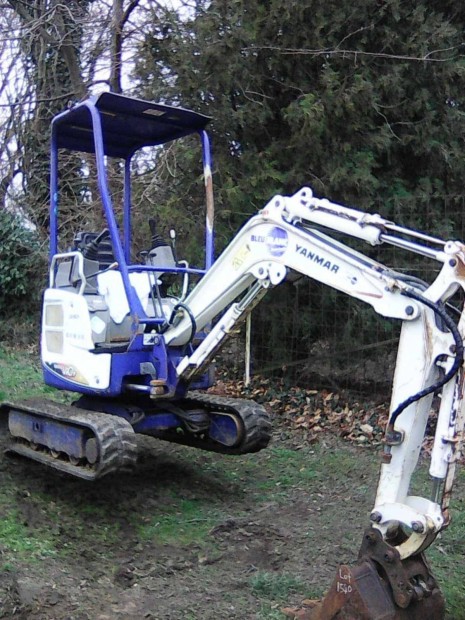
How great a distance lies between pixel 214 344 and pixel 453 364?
1.99 meters

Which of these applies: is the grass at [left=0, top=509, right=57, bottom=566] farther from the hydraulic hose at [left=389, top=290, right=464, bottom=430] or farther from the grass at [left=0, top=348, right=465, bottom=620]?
the hydraulic hose at [left=389, top=290, right=464, bottom=430]

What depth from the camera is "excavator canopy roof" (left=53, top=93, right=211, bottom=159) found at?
5.42 meters

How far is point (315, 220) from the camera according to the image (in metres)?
4.10

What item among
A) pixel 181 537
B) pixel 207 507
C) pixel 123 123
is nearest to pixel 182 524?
pixel 181 537

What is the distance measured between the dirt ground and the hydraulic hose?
4.19ft

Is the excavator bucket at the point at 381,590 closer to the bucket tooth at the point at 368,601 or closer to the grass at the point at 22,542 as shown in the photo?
the bucket tooth at the point at 368,601

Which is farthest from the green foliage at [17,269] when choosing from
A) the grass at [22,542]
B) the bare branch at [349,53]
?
the grass at [22,542]

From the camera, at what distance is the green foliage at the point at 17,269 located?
13398mm

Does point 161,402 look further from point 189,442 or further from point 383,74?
point 383,74

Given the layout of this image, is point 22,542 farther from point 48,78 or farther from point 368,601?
point 48,78

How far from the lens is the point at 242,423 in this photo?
18.6 ft

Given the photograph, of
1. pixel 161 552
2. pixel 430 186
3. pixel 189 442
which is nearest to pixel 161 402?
pixel 189 442

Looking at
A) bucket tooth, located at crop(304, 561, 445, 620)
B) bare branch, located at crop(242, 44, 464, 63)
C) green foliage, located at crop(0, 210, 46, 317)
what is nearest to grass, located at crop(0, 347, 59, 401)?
green foliage, located at crop(0, 210, 46, 317)

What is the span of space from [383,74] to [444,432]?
5.19 meters
